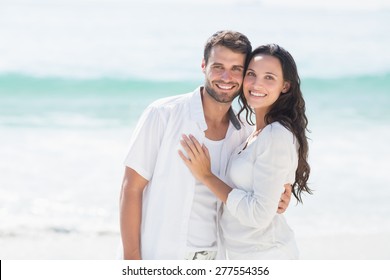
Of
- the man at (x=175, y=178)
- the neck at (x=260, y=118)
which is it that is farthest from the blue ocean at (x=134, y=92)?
the man at (x=175, y=178)

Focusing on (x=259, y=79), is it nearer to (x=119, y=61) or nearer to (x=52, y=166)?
(x=52, y=166)

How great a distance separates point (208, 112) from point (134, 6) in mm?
20022

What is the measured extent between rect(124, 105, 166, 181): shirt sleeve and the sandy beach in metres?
2.75

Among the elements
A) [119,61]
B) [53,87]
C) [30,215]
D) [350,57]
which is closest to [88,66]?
[119,61]

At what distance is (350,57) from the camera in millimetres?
19281

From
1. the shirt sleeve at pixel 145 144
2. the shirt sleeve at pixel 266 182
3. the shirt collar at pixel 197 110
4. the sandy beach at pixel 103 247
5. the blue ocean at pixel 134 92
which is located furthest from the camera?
the blue ocean at pixel 134 92

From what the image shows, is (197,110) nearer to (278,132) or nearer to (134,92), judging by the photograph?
(278,132)

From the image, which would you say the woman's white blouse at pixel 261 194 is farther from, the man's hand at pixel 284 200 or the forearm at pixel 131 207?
the forearm at pixel 131 207

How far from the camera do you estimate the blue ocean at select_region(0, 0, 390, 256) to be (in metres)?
7.48

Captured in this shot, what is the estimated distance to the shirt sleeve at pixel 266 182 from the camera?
10.7ft

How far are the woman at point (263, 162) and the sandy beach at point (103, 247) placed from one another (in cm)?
263

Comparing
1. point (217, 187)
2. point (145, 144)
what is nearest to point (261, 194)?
point (217, 187)

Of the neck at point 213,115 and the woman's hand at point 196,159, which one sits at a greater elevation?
the neck at point 213,115

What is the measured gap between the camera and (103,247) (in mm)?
6258
